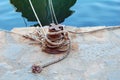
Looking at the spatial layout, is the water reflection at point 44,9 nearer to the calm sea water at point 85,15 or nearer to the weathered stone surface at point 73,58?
the calm sea water at point 85,15

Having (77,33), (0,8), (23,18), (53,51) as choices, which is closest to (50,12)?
(23,18)

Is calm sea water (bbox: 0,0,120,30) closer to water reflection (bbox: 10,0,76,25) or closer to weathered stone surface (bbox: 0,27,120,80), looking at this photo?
water reflection (bbox: 10,0,76,25)

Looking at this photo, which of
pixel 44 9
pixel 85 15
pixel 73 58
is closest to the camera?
pixel 73 58

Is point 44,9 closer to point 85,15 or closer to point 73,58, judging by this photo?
point 85,15

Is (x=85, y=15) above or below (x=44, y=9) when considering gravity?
below

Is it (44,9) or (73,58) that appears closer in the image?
(73,58)

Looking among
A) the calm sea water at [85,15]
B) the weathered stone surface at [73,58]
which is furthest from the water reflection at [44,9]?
the weathered stone surface at [73,58]

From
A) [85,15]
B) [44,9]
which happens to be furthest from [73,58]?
[85,15]
